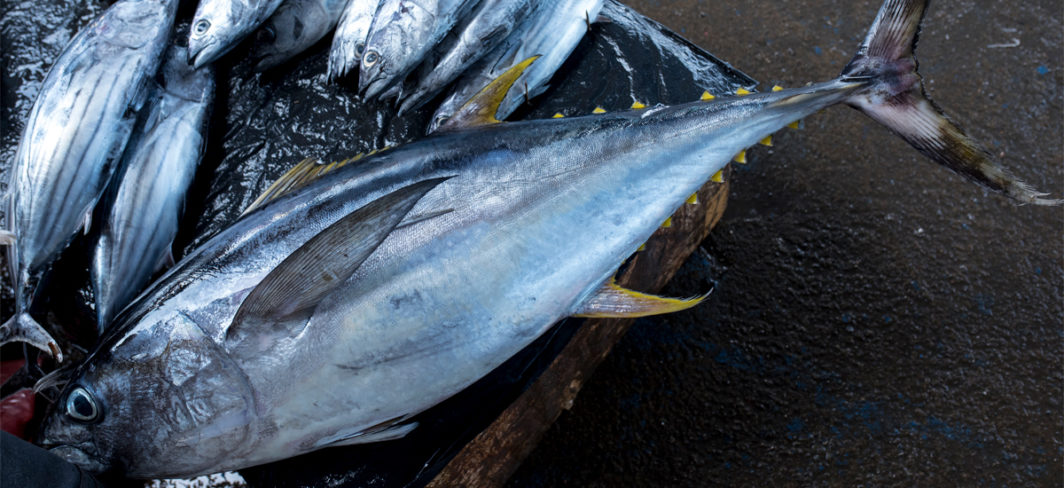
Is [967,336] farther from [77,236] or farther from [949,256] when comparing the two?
[77,236]

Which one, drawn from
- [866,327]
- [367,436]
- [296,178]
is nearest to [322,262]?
[296,178]

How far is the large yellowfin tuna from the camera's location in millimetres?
1552

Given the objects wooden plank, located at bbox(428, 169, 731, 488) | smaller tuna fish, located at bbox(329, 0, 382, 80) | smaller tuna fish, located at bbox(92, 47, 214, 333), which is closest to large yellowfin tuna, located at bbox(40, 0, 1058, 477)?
wooden plank, located at bbox(428, 169, 731, 488)

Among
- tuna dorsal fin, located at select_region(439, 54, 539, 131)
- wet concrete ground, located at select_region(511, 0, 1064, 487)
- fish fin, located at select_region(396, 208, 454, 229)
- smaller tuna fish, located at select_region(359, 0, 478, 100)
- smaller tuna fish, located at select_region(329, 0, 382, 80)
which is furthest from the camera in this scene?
wet concrete ground, located at select_region(511, 0, 1064, 487)

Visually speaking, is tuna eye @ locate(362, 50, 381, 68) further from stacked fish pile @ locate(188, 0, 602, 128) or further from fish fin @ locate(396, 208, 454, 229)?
fish fin @ locate(396, 208, 454, 229)

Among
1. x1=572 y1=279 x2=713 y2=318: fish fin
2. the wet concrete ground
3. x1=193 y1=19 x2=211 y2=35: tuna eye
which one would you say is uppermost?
x1=193 y1=19 x2=211 y2=35: tuna eye

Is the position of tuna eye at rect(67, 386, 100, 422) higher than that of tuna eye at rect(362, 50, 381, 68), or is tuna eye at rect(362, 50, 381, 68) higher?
tuna eye at rect(362, 50, 381, 68)

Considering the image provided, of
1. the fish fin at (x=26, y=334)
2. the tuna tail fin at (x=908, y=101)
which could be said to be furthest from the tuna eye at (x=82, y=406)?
the tuna tail fin at (x=908, y=101)

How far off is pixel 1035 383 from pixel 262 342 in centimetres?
264

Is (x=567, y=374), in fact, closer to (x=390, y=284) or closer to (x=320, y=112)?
(x=390, y=284)

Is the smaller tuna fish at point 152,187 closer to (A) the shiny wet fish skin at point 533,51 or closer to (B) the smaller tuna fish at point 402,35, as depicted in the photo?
(B) the smaller tuna fish at point 402,35

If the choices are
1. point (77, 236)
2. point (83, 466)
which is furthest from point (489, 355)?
point (77, 236)

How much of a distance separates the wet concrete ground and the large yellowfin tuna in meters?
0.94

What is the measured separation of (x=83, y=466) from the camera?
63.6 inches
